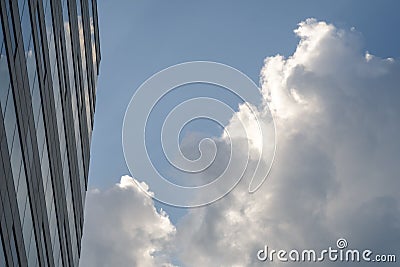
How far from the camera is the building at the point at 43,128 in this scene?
2830 cm

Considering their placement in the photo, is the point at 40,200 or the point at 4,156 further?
the point at 40,200

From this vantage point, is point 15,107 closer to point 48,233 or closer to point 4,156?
point 4,156

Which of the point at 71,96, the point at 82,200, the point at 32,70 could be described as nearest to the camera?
the point at 32,70

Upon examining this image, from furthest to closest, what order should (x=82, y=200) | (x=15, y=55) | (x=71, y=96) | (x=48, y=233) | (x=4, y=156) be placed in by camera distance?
(x=82, y=200) → (x=71, y=96) → (x=48, y=233) → (x=15, y=55) → (x=4, y=156)

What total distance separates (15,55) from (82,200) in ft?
76.5

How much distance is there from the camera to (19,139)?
30172mm

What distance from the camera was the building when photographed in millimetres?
28297

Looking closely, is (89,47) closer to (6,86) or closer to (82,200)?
(82,200)

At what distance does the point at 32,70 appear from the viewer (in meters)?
33.2

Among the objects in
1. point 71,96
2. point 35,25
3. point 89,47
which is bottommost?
point 35,25

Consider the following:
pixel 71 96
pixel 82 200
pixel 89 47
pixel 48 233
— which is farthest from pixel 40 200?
pixel 89 47

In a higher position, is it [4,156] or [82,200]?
[82,200]

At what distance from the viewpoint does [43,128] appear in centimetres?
3581

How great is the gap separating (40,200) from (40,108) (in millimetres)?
4927
